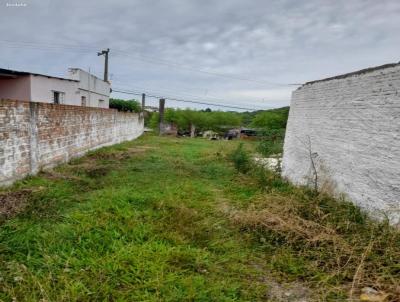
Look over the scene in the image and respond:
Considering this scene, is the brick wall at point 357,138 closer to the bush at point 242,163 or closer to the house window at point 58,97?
the bush at point 242,163

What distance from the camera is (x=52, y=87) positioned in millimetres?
12070

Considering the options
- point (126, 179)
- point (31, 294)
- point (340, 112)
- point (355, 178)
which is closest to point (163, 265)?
point (31, 294)

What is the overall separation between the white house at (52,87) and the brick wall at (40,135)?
3.60m

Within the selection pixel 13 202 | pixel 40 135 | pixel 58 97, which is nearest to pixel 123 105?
pixel 58 97

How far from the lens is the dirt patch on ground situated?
3.44m

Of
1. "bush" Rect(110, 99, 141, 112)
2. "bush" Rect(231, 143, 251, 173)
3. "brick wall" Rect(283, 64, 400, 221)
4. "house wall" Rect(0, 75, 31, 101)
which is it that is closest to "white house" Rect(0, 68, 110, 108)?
"house wall" Rect(0, 75, 31, 101)

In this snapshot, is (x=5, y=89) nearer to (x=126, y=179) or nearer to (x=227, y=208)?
(x=126, y=179)

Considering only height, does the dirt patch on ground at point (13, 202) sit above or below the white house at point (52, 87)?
below

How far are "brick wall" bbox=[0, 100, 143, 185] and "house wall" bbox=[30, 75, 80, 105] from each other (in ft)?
11.8

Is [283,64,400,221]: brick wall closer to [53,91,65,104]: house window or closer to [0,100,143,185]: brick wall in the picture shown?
[0,100,143,185]: brick wall

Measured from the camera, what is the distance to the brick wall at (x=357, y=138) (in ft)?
11.1

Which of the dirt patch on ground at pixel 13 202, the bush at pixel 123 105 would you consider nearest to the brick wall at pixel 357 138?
the dirt patch on ground at pixel 13 202

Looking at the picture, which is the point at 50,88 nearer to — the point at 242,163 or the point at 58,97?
the point at 58,97

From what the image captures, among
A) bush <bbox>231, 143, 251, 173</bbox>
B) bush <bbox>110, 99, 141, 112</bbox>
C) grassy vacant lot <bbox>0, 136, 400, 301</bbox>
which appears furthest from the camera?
bush <bbox>110, 99, 141, 112</bbox>
